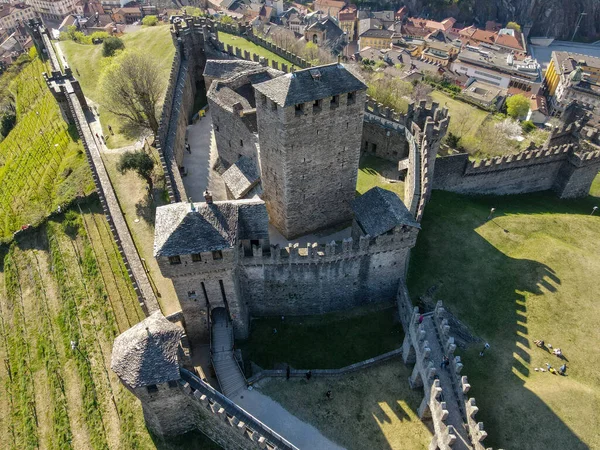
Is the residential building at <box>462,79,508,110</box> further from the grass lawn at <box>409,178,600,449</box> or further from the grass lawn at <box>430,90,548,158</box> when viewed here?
the grass lawn at <box>409,178,600,449</box>

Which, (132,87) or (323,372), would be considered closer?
(323,372)

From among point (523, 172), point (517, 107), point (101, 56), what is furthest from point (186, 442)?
point (517, 107)

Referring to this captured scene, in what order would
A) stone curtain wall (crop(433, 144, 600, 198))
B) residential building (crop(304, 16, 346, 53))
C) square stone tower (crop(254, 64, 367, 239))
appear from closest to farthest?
1. square stone tower (crop(254, 64, 367, 239))
2. stone curtain wall (crop(433, 144, 600, 198))
3. residential building (crop(304, 16, 346, 53))

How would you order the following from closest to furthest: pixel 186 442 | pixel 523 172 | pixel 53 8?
pixel 186 442
pixel 523 172
pixel 53 8

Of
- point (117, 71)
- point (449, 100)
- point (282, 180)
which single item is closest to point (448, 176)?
point (282, 180)

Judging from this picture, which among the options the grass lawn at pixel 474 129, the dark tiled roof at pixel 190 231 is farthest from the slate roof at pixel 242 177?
the grass lawn at pixel 474 129

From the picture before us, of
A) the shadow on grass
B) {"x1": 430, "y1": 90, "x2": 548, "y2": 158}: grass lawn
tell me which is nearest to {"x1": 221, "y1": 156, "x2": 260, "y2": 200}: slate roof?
the shadow on grass

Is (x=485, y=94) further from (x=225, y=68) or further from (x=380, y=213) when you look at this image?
(x=380, y=213)
